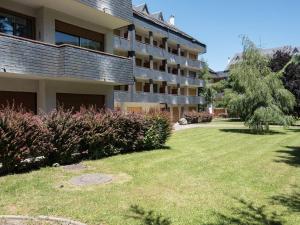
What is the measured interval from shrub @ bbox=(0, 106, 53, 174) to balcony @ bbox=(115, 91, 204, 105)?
→ 24.1m

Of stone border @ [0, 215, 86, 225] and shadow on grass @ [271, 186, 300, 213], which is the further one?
shadow on grass @ [271, 186, 300, 213]

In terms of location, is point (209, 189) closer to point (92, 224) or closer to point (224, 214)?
point (224, 214)

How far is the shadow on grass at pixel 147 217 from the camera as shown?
21.3 ft

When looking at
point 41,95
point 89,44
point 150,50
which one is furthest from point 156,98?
point 41,95

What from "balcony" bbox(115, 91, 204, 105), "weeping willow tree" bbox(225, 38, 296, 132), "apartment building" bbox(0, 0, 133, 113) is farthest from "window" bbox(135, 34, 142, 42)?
"apartment building" bbox(0, 0, 133, 113)

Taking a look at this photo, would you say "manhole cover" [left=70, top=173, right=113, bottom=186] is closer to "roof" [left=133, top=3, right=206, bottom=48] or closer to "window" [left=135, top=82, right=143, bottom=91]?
"window" [left=135, top=82, right=143, bottom=91]

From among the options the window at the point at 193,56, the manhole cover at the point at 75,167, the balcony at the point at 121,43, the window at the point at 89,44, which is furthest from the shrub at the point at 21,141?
the window at the point at 193,56

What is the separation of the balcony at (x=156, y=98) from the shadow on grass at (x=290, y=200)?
27.7 m

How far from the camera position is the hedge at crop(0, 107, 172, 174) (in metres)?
10.4

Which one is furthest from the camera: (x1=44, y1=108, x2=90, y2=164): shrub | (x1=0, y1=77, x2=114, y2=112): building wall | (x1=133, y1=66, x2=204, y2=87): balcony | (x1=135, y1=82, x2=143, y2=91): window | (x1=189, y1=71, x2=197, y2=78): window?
(x1=189, y1=71, x2=197, y2=78): window

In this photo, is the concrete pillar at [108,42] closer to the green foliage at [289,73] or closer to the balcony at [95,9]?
the balcony at [95,9]

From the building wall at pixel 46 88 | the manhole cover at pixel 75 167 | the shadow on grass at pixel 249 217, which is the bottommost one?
Answer: the shadow on grass at pixel 249 217

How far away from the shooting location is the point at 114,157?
46.8 ft

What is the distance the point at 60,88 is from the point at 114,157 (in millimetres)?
5102
